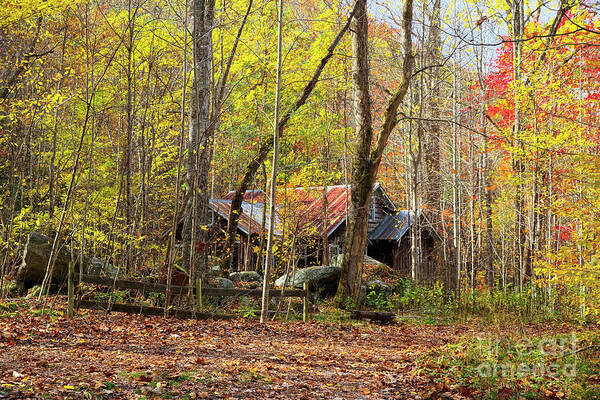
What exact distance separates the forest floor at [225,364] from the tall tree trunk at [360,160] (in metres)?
4.04

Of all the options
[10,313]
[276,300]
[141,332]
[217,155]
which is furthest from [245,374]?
[217,155]

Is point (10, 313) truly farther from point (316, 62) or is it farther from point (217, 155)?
point (217, 155)

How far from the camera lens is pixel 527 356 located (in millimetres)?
6605

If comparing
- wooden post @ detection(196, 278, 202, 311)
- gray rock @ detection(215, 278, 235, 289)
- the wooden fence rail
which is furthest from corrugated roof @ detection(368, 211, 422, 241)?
wooden post @ detection(196, 278, 202, 311)

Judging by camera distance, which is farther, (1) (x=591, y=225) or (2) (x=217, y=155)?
(2) (x=217, y=155)

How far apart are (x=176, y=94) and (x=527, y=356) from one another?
1516 cm

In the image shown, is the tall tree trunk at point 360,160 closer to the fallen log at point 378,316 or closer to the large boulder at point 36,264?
the fallen log at point 378,316

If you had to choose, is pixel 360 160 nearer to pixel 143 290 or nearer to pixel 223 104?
pixel 223 104

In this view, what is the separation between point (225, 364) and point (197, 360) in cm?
36

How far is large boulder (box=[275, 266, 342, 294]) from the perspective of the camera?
16.0 metres

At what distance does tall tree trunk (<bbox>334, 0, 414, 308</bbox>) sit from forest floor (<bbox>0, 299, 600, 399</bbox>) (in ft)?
13.2

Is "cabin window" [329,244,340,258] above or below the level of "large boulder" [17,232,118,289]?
above

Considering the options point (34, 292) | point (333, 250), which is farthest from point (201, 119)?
point (333, 250)

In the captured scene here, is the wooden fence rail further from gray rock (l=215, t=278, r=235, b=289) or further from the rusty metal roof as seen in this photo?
the rusty metal roof
